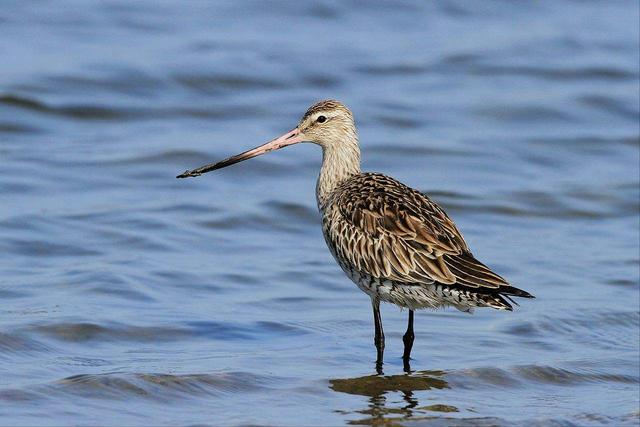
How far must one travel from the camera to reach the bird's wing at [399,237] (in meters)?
7.67

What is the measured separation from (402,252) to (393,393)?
2.76ft

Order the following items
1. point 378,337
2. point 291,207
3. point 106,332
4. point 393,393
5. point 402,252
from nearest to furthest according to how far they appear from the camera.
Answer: point 393,393, point 402,252, point 378,337, point 106,332, point 291,207

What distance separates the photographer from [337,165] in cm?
894

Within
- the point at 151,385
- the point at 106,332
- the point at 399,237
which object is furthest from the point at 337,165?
the point at 151,385

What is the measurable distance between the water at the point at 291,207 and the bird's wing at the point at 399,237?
0.63m

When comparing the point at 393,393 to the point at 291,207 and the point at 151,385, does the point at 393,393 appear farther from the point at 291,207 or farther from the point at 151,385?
the point at 291,207

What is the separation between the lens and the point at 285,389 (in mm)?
7395

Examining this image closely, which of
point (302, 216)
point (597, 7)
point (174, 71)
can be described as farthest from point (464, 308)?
point (597, 7)

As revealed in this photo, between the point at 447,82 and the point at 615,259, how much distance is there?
5.53 meters

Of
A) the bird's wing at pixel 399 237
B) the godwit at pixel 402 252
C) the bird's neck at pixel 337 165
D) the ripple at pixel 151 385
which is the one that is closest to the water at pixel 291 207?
the ripple at pixel 151 385

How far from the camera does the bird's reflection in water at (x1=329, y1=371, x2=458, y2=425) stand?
278 inches

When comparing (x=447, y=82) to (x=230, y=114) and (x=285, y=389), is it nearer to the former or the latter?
(x=230, y=114)

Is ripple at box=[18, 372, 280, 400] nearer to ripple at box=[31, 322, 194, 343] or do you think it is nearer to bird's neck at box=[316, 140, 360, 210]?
ripple at box=[31, 322, 194, 343]

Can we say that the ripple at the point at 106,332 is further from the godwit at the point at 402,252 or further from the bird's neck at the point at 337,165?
the bird's neck at the point at 337,165
